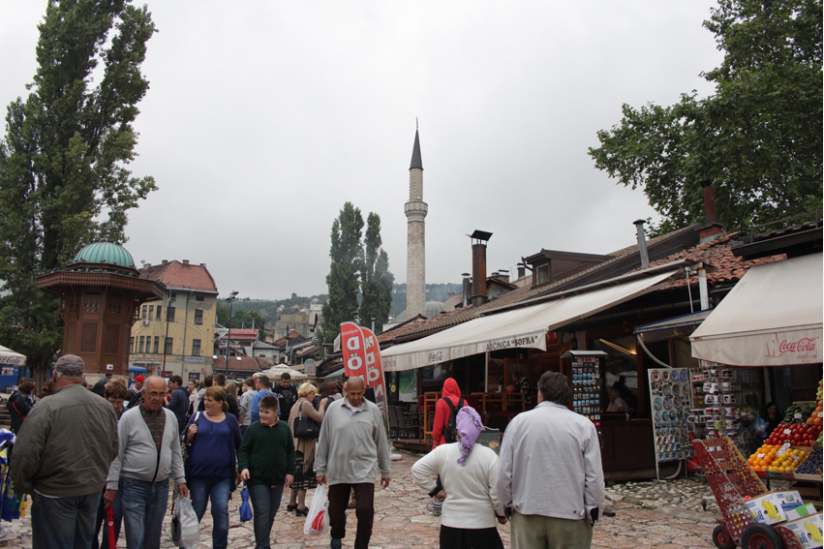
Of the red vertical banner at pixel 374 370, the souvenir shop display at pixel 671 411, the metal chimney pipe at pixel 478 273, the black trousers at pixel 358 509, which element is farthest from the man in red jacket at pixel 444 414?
the metal chimney pipe at pixel 478 273

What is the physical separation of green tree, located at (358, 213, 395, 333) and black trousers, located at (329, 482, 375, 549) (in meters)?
37.0

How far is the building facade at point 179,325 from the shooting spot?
5059 centimetres

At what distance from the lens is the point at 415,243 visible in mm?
51781

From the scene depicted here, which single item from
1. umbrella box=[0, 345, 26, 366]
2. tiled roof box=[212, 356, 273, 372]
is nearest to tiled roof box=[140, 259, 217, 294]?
tiled roof box=[212, 356, 273, 372]

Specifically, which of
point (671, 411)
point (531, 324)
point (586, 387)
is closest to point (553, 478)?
point (586, 387)

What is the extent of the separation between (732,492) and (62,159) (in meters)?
20.7

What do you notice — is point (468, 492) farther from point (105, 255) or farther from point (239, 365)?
point (239, 365)

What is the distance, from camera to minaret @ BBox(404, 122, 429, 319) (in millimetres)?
50312

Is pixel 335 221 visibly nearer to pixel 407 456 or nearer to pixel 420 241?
pixel 420 241

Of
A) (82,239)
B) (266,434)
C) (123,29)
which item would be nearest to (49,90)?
(123,29)

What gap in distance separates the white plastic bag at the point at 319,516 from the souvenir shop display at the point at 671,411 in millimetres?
5456

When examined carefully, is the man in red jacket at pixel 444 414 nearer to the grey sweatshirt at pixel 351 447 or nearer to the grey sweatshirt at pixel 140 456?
the grey sweatshirt at pixel 351 447

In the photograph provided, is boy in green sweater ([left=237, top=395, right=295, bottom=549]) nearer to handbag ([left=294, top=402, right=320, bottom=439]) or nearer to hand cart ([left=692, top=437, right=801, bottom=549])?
handbag ([left=294, top=402, right=320, bottom=439])

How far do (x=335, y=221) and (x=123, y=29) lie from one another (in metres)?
23.5
